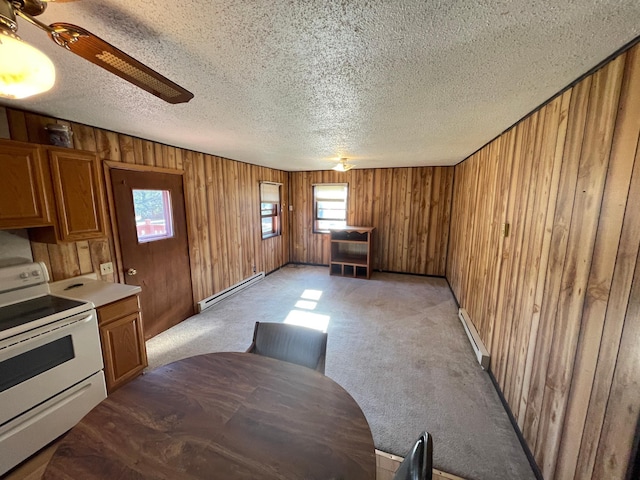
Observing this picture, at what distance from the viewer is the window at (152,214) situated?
9.26ft

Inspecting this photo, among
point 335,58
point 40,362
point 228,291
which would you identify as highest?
point 335,58

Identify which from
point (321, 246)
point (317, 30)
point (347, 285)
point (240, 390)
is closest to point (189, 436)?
point (240, 390)

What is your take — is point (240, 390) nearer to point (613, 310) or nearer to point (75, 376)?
point (75, 376)

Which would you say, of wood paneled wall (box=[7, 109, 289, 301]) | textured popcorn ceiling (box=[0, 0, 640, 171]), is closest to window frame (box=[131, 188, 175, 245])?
wood paneled wall (box=[7, 109, 289, 301])

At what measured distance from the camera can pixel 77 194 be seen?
6.62ft

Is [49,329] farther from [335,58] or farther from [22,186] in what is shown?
[335,58]

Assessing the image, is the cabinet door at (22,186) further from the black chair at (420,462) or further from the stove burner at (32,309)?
the black chair at (420,462)

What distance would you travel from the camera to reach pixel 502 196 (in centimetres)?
241

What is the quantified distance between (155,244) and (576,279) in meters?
3.69

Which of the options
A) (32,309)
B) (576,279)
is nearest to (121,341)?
(32,309)

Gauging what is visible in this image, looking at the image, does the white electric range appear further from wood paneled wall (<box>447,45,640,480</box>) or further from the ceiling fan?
wood paneled wall (<box>447,45,640,480</box>)

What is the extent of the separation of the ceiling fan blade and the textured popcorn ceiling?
20 centimetres

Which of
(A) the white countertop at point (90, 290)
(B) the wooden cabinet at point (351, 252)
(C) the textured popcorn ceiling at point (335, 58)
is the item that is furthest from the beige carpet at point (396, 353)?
(C) the textured popcorn ceiling at point (335, 58)

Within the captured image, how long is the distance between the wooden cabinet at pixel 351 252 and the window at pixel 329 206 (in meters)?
0.47
